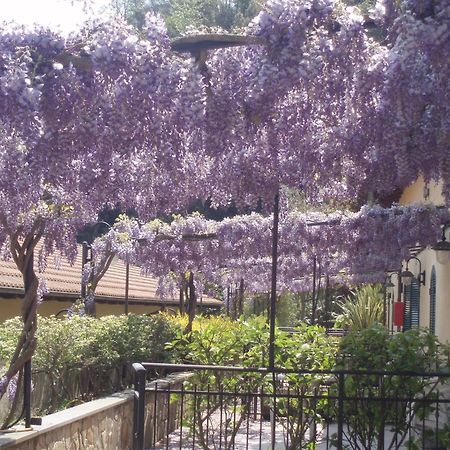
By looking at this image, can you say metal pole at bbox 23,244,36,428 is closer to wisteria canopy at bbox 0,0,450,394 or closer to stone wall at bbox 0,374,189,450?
stone wall at bbox 0,374,189,450

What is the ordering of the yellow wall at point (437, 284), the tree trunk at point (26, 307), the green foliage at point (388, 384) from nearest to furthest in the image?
the tree trunk at point (26, 307) < the green foliage at point (388, 384) < the yellow wall at point (437, 284)

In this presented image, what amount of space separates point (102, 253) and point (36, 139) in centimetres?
1069

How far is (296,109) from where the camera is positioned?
5.81m

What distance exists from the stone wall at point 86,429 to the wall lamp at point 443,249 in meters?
4.06

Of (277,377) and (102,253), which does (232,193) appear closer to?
(277,377)

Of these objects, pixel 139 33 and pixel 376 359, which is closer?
pixel 139 33

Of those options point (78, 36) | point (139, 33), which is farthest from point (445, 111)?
point (78, 36)

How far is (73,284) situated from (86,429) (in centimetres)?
1068

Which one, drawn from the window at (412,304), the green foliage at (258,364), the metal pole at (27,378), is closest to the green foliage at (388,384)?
the green foliage at (258,364)

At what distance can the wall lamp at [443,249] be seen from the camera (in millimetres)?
11484

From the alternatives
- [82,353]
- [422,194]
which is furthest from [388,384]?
[422,194]

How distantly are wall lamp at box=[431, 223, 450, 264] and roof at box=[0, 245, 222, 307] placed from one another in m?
4.82

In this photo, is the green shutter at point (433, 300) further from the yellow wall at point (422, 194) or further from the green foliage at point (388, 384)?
the green foliage at point (388, 384)

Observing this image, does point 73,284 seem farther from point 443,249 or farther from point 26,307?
point 26,307
